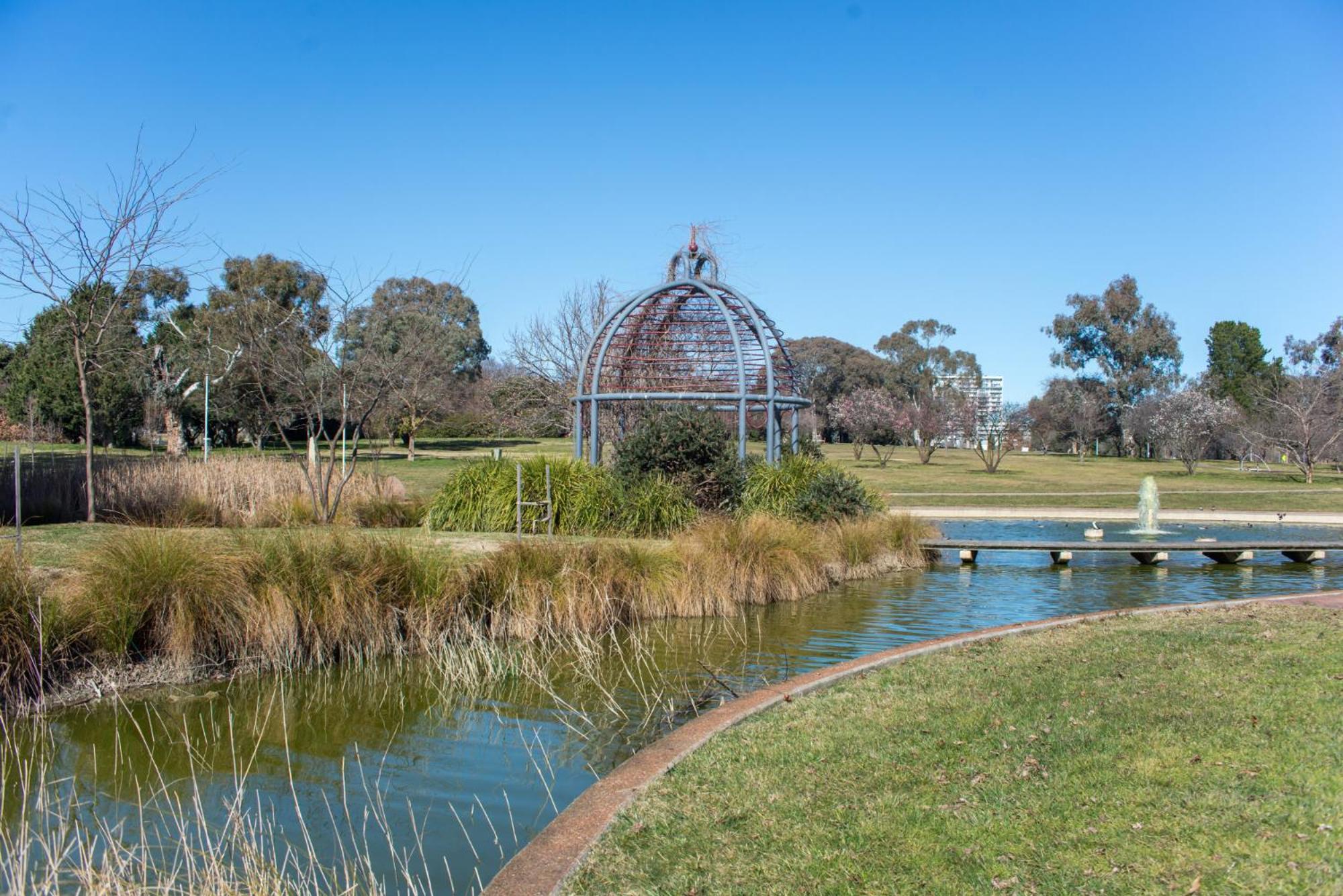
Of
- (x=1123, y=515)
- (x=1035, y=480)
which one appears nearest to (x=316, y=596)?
(x=1123, y=515)

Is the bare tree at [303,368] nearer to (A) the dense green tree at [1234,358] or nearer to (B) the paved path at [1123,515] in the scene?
(B) the paved path at [1123,515]

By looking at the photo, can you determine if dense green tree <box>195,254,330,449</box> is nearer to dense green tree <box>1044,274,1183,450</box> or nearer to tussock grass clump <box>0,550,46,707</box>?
tussock grass clump <box>0,550,46,707</box>

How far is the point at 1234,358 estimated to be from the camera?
234 feet

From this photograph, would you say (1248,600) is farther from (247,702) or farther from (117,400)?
(117,400)

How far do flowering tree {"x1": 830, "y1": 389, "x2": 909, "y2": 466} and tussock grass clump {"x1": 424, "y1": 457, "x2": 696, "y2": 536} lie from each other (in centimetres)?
3565

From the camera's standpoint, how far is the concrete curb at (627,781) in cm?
405

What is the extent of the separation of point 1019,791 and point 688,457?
38.1 ft

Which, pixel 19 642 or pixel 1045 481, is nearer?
pixel 19 642

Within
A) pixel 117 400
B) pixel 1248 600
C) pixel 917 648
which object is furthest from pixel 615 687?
pixel 117 400

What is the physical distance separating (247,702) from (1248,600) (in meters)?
9.51

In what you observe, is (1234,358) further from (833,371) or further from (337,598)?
(337,598)

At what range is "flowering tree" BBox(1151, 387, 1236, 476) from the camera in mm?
48312

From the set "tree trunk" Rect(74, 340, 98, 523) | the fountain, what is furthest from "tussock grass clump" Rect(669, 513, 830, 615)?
the fountain

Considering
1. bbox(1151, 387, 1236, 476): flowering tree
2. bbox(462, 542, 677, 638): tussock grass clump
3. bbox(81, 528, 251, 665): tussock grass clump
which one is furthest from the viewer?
bbox(1151, 387, 1236, 476): flowering tree
